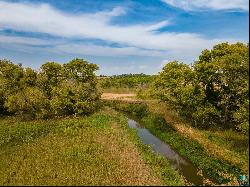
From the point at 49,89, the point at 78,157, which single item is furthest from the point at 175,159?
the point at 49,89

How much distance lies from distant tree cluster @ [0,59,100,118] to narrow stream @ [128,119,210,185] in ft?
51.4

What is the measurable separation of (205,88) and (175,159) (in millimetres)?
18184

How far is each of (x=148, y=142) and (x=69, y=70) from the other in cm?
2617

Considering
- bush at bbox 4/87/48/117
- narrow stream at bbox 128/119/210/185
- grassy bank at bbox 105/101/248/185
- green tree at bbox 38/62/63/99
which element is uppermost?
green tree at bbox 38/62/63/99

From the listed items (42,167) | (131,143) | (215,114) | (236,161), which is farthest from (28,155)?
(215,114)

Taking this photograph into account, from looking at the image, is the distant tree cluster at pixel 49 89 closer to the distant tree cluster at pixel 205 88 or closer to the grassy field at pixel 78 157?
the grassy field at pixel 78 157

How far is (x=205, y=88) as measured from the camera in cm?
5556

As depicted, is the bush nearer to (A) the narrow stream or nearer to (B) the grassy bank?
(B) the grassy bank

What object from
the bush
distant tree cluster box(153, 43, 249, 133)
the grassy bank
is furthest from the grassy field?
distant tree cluster box(153, 43, 249, 133)

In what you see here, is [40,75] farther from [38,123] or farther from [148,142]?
[148,142]

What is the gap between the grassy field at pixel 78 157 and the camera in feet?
99.0

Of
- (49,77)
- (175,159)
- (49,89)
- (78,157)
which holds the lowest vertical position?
(175,159)

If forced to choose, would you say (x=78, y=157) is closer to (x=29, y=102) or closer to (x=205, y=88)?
(x=205, y=88)

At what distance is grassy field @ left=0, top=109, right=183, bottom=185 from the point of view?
1188 inches
